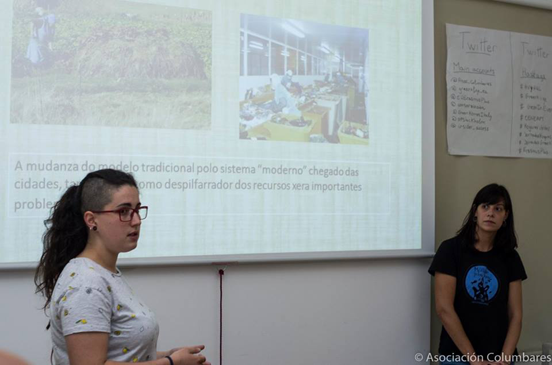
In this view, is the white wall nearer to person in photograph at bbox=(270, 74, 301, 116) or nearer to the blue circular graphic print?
the blue circular graphic print

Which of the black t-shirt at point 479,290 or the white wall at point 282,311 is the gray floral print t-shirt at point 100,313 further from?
the black t-shirt at point 479,290

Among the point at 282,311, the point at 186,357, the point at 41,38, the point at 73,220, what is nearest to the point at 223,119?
the point at 41,38

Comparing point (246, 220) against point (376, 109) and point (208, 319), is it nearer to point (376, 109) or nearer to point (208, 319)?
point (208, 319)

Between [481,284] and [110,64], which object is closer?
[110,64]

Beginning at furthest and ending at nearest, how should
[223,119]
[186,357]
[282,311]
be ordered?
[282,311] < [223,119] < [186,357]

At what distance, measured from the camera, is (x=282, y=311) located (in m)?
3.00

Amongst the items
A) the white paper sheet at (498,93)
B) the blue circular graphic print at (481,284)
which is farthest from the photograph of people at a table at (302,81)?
the blue circular graphic print at (481,284)

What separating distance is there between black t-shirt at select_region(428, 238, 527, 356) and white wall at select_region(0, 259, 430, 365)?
0.33 meters

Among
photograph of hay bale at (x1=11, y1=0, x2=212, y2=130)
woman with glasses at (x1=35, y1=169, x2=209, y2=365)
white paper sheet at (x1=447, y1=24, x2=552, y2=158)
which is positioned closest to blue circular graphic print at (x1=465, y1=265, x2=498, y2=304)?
white paper sheet at (x1=447, y1=24, x2=552, y2=158)

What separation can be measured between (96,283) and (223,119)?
1518 millimetres

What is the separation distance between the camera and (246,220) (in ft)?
9.57

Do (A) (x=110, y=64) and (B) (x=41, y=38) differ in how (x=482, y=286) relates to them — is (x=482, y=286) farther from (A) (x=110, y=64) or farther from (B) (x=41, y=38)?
(B) (x=41, y=38)

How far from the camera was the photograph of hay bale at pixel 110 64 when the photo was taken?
2566mm

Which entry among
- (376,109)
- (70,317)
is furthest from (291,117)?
(70,317)
